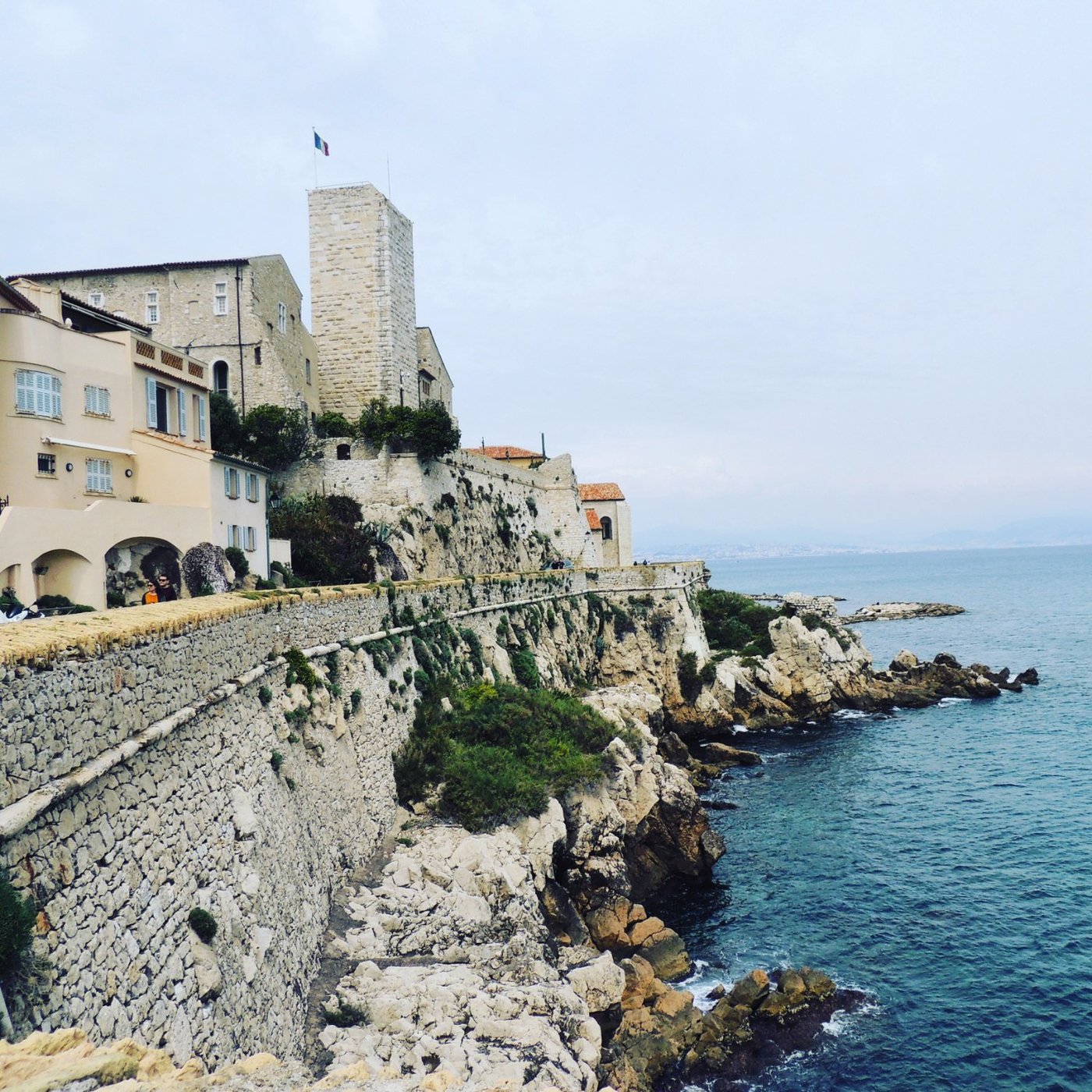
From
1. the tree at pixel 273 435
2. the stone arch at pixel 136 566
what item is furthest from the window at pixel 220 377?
the stone arch at pixel 136 566

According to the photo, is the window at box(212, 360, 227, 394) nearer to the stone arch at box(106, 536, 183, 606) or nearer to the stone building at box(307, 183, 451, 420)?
the stone building at box(307, 183, 451, 420)

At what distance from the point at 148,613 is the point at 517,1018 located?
26.9ft

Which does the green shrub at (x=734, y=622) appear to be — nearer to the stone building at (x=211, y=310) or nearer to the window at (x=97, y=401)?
the stone building at (x=211, y=310)

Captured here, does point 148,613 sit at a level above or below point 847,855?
above

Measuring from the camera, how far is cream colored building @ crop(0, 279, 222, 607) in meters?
20.7

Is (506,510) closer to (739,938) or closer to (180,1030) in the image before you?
(739,938)

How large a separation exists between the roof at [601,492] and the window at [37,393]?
44.3m

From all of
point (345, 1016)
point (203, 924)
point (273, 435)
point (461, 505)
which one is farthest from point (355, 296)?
point (203, 924)

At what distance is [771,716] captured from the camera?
152 feet

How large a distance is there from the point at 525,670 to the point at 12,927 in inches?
1033

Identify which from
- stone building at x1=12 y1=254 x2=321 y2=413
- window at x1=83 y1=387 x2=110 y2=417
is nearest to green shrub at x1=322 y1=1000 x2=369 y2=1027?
window at x1=83 y1=387 x2=110 y2=417

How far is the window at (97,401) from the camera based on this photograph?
76.6 ft

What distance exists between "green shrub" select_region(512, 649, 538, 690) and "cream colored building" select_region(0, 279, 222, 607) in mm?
12727

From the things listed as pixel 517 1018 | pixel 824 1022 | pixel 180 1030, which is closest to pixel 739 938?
pixel 824 1022
